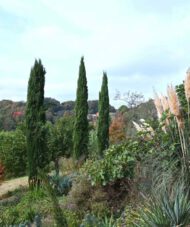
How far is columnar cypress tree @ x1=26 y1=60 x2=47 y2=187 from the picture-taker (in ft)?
57.6

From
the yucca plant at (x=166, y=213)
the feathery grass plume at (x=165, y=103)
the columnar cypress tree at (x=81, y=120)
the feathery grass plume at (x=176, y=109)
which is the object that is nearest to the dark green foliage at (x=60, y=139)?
the columnar cypress tree at (x=81, y=120)

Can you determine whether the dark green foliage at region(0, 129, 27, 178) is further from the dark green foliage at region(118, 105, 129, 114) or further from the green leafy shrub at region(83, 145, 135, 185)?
the dark green foliage at region(118, 105, 129, 114)

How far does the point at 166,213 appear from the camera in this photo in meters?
6.50

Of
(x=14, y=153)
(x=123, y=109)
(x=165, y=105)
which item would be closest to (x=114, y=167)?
(x=165, y=105)

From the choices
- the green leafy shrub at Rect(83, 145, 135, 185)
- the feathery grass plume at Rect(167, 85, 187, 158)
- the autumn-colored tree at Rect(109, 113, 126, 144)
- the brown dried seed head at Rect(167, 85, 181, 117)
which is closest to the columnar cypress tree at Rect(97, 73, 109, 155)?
the autumn-colored tree at Rect(109, 113, 126, 144)

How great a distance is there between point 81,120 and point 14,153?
3483 millimetres

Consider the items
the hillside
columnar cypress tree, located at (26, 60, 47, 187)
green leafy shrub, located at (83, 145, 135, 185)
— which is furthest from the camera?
the hillside

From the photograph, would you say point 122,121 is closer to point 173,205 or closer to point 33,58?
point 33,58

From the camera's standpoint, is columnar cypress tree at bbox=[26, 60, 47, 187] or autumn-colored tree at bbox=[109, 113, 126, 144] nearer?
columnar cypress tree at bbox=[26, 60, 47, 187]

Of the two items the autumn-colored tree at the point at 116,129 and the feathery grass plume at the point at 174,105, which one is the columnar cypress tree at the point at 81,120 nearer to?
the autumn-colored tree at the point at 116,129

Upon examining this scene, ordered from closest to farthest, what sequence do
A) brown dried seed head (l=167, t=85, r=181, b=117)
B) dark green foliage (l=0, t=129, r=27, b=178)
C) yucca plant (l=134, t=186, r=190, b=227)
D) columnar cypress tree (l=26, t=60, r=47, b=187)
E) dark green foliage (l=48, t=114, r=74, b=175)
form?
1. yucca plant (l=134, t=186, r=190, b=227)
2. brown dried seed head (l=167, t=85, r=181, b=117)
3. columnar cypress tree (l=26, t=60, r=47, b=187)
4. dark green foliage (l=48, t=114, r=74, b=175)
5. dark green foliage (l=0, t=129, r=27, b=178)

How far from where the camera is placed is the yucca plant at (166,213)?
21.0 ft

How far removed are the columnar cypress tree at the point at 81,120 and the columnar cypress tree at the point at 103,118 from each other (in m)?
2.06

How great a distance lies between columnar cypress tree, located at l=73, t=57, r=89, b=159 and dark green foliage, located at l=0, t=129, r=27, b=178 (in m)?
2.69
